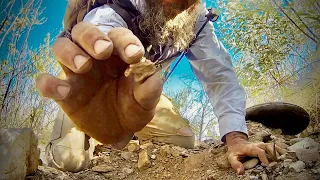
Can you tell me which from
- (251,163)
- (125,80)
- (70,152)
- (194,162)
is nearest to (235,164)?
(251,163)

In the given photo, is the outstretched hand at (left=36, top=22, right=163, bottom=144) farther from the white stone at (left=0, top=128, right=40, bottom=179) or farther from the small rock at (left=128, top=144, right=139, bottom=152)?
the small rock at (left=128, top=144, right=139, bottom=152)

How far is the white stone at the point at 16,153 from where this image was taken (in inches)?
21.1

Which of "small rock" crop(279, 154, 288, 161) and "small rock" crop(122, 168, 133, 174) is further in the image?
"small rock" crop(122, 168, 133, 174)

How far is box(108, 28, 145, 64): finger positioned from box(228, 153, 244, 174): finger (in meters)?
0.31

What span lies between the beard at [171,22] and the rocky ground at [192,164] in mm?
259

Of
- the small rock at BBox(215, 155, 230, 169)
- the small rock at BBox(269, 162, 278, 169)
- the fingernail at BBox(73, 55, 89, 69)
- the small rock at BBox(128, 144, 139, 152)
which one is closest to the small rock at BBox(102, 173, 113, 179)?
the small rock at BBox(128, 144, 139, 152)

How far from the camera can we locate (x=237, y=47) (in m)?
1.10

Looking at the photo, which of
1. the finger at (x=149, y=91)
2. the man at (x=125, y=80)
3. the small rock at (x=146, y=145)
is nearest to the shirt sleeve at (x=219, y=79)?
the man at (x=125, y=80)

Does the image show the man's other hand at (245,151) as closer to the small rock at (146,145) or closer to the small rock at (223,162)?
the small rock at (223,162)

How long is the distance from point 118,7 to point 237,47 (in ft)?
1.64

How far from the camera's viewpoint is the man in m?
0.38

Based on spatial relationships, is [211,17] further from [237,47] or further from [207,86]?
[237,47]

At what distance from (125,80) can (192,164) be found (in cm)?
37

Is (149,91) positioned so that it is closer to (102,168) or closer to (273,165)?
(273,165)
